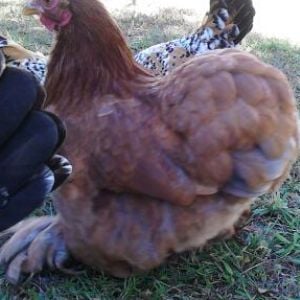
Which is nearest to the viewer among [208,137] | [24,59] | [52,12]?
[208,137]

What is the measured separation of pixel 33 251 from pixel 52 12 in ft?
3.28

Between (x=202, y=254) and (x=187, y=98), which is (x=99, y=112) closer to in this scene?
(x=187, y=98)

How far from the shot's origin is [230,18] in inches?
128

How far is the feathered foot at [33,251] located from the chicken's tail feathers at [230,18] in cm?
157

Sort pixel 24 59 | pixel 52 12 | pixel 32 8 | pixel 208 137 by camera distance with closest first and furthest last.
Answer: pixel 208 137 → pixel 52 12 → pixel 32 8 → pixel 24 59

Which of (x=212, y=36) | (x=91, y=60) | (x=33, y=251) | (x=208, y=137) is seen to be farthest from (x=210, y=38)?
(x=33, y=251)

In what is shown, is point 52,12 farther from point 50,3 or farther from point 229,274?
point 229,274

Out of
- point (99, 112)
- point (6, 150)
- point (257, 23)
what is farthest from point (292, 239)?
point (257, 23)

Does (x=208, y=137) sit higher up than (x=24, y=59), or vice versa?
(x=208, y=137)

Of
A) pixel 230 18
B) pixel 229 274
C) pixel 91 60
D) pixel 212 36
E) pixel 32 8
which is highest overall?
pixel 32 8

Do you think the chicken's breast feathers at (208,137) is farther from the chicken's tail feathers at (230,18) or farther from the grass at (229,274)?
the chicken's tail feathers at (230,18)

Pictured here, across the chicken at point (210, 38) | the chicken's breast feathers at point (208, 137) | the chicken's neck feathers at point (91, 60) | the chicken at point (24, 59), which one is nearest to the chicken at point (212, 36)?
the chicken at point (210, 38)

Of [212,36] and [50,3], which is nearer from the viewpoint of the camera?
[50,3]

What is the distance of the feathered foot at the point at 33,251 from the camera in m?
2.29
